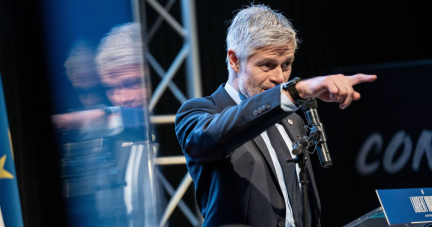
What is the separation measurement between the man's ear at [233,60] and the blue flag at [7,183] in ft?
5.23

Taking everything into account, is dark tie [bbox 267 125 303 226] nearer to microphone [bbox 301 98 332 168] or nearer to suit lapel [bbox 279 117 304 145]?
suit lapel [bbox 279 117 304 145]

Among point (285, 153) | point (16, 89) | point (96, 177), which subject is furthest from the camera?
point (16, 89)

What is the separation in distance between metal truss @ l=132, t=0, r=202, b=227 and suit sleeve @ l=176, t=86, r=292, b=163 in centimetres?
201

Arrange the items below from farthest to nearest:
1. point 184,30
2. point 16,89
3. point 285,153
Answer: point 184,30 → point 16,89 → point 285,153

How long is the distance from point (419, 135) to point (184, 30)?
82.0 inches

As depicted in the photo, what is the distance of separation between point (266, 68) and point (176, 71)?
6.41ft

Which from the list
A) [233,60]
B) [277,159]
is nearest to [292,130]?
[277,159]

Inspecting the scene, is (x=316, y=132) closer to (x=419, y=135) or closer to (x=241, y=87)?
(x=241, y=87)

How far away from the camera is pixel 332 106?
12.5 feet

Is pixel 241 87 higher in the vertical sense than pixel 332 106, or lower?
higher

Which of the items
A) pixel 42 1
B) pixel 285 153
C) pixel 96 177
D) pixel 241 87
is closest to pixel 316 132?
pixel 285 153

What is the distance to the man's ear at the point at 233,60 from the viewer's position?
1.76 meters

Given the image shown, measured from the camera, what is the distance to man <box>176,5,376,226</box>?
123 centimetres

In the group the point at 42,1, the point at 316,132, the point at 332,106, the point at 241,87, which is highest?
the point at 42,1
